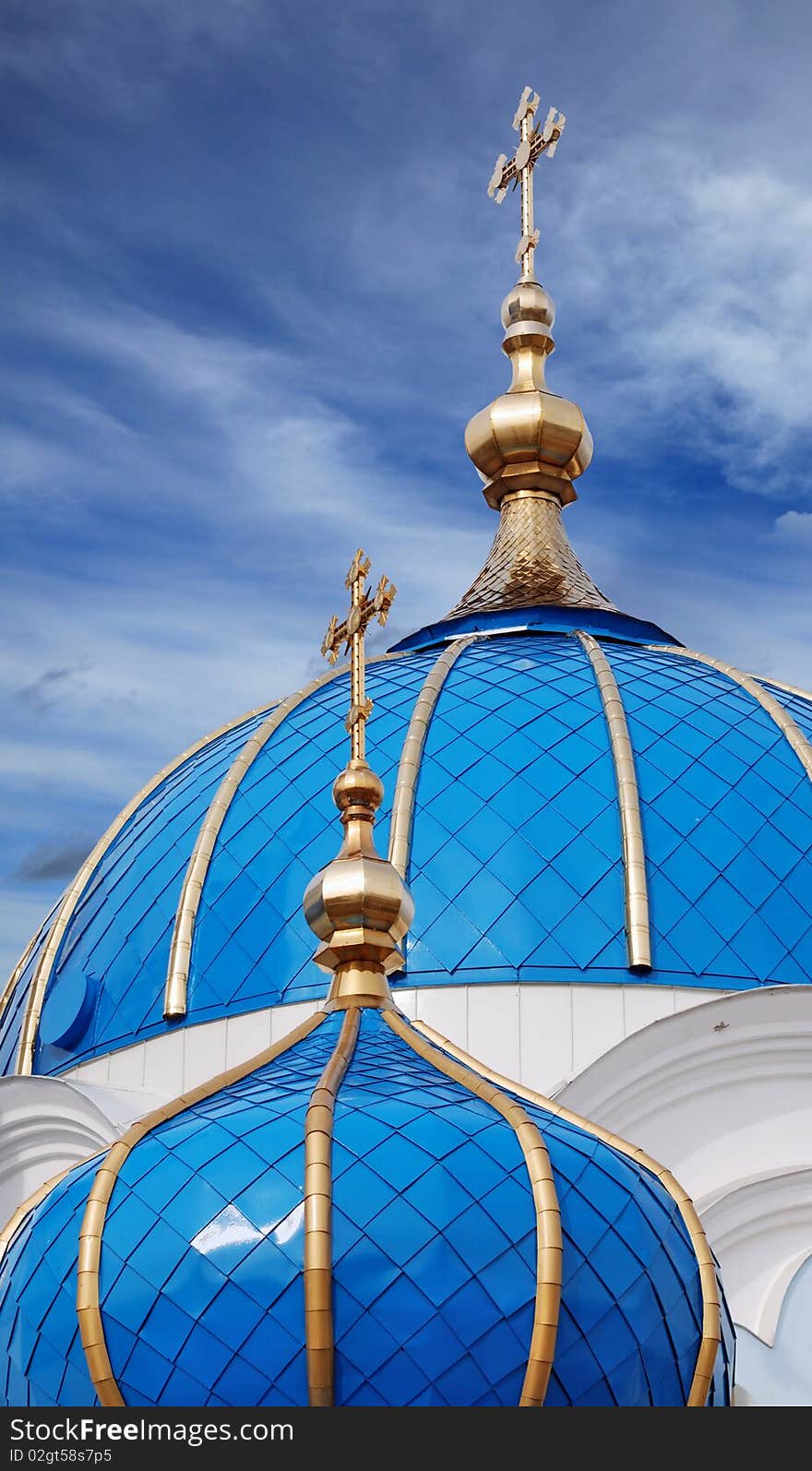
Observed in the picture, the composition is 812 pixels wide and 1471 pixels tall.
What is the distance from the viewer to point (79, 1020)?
10266mm

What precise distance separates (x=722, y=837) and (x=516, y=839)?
1035 millimetres

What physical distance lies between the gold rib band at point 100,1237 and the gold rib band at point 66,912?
384cm

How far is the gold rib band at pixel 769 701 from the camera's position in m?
10.8

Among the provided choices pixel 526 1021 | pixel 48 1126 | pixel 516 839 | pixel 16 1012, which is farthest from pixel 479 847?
pixel 16 1012

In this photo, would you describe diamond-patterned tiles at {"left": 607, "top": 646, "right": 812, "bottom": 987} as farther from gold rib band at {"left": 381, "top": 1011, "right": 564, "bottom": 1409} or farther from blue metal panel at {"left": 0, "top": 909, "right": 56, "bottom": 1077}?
blue metal panel at {"left": 0, "top": 909, "right": 56, "bottom": 1077}

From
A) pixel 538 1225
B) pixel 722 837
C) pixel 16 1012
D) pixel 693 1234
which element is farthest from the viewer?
pixel 16 1012

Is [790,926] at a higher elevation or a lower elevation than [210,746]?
lower

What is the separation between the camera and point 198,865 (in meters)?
10.4

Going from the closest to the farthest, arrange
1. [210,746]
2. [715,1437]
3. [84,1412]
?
[715,1437], [84,1412], [210,746]

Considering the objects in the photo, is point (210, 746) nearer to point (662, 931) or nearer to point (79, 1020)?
point (79, 1020)

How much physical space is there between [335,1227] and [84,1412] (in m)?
0.84

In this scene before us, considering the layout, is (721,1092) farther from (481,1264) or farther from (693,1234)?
(481,1264)

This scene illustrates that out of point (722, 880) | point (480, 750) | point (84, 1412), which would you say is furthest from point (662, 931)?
point (84, 1412)

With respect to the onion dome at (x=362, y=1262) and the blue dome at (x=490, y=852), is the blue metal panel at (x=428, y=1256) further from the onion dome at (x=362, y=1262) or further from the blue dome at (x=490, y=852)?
the blue dome at (x=490, y=852)
